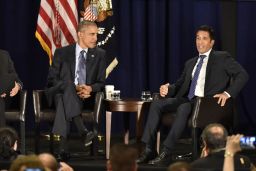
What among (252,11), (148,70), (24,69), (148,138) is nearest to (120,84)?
(148,70)

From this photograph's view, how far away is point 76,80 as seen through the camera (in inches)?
305

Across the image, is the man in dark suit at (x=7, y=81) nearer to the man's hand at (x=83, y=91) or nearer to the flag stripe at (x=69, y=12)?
the man's hand at (x=83, y=91)

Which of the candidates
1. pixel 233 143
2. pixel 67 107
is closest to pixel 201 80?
pixel 67 107

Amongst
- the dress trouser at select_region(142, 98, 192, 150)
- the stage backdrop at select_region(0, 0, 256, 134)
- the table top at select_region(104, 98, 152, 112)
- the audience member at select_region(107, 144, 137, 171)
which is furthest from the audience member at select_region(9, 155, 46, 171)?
the stage backdrop at select_region(0, 0, 256, 134)

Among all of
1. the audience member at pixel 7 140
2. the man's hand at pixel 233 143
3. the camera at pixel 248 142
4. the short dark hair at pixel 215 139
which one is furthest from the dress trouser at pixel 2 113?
the camera at pixel 248 142

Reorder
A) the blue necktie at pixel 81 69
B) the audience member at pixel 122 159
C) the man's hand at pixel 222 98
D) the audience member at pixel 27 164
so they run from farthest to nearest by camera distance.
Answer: the blue necktie at pixel 81 69, the man's hand at pixel 222 98, the audience member at pixel 122 159, the audience member at pixel 27 164

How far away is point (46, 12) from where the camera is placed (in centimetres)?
919

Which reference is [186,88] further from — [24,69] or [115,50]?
[24,69]

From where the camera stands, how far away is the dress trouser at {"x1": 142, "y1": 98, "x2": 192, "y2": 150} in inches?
281

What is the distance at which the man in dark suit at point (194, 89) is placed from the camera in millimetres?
7152

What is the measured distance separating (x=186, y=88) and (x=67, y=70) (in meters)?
1.18

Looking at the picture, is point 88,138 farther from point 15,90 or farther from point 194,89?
point 194,89

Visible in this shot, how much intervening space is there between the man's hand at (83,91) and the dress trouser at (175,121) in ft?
2.07

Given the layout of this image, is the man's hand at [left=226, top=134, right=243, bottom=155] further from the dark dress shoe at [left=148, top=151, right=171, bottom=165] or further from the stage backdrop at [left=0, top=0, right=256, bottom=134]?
the stage backdrop at [left=0, top=0, right=256, bottom=134]
